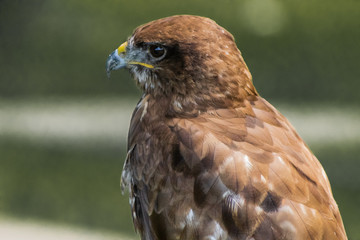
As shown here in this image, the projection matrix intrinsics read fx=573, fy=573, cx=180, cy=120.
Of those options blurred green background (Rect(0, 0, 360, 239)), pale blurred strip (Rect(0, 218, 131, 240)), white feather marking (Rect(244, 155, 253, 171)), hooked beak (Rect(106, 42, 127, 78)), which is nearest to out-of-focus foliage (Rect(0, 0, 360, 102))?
blurred green background (Rect(0, 0, 360, 239))

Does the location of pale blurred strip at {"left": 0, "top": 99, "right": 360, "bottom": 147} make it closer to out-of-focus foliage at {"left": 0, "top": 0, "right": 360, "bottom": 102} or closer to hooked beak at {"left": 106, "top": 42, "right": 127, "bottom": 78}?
out-of-focus foliage at {"left": 0, "top": 0, "right": 360, "bottom": 102}

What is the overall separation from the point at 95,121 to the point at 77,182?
30 centimetres

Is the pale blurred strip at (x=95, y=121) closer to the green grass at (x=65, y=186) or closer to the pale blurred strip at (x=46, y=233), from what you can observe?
the green grass at (x=65, y=186)

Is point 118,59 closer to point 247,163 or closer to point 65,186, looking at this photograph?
point 247,163

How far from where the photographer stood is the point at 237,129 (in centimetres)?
125

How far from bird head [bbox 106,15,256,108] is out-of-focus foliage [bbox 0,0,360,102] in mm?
1312

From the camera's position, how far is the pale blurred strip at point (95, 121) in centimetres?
254

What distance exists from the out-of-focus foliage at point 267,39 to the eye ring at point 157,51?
4.42ft

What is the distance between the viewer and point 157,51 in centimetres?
129

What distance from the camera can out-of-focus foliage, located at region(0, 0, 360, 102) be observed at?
8.52 ft

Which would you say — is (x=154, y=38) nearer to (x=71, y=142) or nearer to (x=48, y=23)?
(x=71, y=142)

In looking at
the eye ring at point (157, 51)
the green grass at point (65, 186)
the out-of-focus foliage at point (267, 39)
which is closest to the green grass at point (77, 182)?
the green grass at point (65, 186)

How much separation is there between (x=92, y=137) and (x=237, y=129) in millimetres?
1566

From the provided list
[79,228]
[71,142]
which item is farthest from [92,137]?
[79,228]
